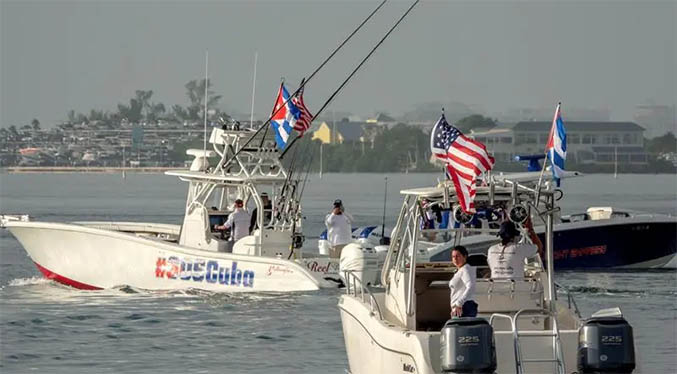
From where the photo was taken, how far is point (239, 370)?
74.0 ft

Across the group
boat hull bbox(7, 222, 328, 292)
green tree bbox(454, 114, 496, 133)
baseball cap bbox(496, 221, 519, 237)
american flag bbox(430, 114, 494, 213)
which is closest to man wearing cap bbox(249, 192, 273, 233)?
boat hull bbox(7, 222, 328, 292)

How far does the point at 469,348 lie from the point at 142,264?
51.5ft

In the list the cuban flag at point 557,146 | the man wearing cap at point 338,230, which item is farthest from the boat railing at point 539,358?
the man wearing cap at point 338,230

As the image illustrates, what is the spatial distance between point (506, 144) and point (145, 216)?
11400 cm

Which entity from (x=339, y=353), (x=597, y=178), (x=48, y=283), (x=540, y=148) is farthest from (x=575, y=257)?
(x=597, y=178)

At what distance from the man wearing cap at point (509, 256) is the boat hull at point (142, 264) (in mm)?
9855

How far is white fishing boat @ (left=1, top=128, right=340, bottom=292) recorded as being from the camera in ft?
94.8

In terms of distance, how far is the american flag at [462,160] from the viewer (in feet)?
58.1

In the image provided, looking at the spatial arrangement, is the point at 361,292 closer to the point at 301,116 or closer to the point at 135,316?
the point at 135,316

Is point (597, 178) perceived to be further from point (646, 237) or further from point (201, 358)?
point (201, 358)

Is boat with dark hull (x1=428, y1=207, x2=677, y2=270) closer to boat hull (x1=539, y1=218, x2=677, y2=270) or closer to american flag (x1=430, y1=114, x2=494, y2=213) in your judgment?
boat hull (x1=539, y1=218, x2=677, y2=270)

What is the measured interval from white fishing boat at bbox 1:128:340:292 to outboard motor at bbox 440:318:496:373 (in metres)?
12.1

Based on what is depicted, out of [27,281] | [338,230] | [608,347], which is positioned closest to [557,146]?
[338,230]

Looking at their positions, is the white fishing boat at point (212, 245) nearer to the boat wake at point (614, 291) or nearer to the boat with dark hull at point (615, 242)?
the boat wake at point (614, 291)
